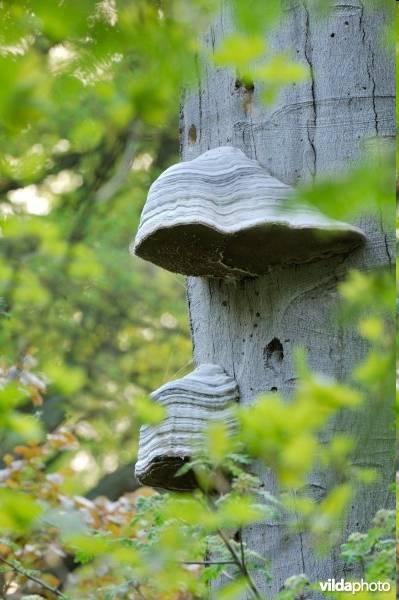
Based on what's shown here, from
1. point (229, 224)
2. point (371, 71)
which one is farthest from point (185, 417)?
point (371, 71)

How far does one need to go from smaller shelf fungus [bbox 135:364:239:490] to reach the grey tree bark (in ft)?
0.13

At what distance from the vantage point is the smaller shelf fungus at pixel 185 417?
142 centimetres

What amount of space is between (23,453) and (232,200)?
231 cm

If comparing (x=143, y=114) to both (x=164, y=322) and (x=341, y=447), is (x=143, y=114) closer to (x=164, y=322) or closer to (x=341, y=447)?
(x=341, y=447)

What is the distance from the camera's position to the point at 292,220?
135 cm

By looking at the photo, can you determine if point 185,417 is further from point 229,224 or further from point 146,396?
point 229,224

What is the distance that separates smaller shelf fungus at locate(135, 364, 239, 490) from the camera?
56.0 inches

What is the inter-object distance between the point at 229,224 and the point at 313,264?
15cm

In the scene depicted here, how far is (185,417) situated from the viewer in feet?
4.71

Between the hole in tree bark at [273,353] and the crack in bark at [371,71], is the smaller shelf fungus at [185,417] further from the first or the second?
the crack in bark at [371,71]

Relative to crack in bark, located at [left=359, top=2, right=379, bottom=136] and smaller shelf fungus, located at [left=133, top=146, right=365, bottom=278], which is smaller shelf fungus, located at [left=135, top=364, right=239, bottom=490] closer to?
smaller shelf fungus, located at [left=133, top=146, right=365, bottom=278]

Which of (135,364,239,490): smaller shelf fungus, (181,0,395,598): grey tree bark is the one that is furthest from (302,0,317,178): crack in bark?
(135,364,239,490): smaller shelf fungus

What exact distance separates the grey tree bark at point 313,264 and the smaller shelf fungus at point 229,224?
0.13 feet

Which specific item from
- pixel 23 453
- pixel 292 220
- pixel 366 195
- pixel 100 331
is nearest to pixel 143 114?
pixel 366 195
